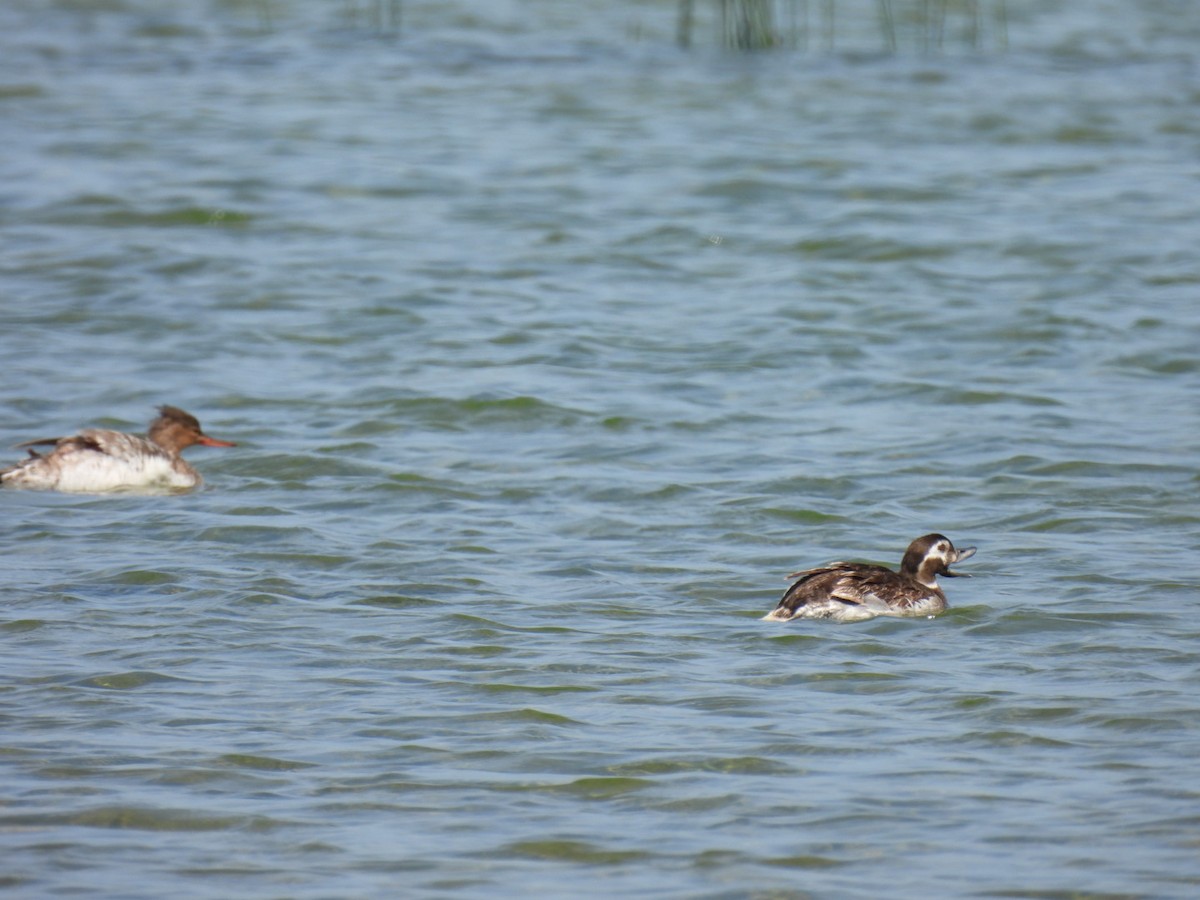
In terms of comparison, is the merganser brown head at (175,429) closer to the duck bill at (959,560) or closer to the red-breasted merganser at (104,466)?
the red-breasted merganser at (104,466)

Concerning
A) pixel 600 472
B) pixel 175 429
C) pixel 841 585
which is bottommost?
pixel 600 472

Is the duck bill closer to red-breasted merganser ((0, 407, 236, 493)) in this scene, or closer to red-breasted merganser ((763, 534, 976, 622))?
red-breasted merganser ((763, 534, 976, 622))

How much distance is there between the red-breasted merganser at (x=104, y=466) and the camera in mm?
10301

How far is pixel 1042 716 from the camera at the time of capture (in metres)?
7.06

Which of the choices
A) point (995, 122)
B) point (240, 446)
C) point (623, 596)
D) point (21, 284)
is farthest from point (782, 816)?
point (995, 122)

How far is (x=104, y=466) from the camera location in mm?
10516

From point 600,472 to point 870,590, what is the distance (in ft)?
9.83

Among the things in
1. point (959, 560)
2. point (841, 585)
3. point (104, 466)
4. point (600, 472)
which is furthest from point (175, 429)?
point (959, 560)

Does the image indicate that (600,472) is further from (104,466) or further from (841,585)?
(841,585)

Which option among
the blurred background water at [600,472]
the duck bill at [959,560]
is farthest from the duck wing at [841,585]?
the duck bill at [959,560]

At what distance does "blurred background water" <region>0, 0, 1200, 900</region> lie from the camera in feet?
20.3

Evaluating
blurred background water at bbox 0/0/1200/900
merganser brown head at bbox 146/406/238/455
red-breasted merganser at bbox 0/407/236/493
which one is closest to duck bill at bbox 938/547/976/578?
blurred background water at bbox 0/0/1200/900

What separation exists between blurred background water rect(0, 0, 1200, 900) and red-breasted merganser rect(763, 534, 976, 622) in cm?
10

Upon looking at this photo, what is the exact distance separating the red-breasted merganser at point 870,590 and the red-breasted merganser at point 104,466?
3.82 meters
